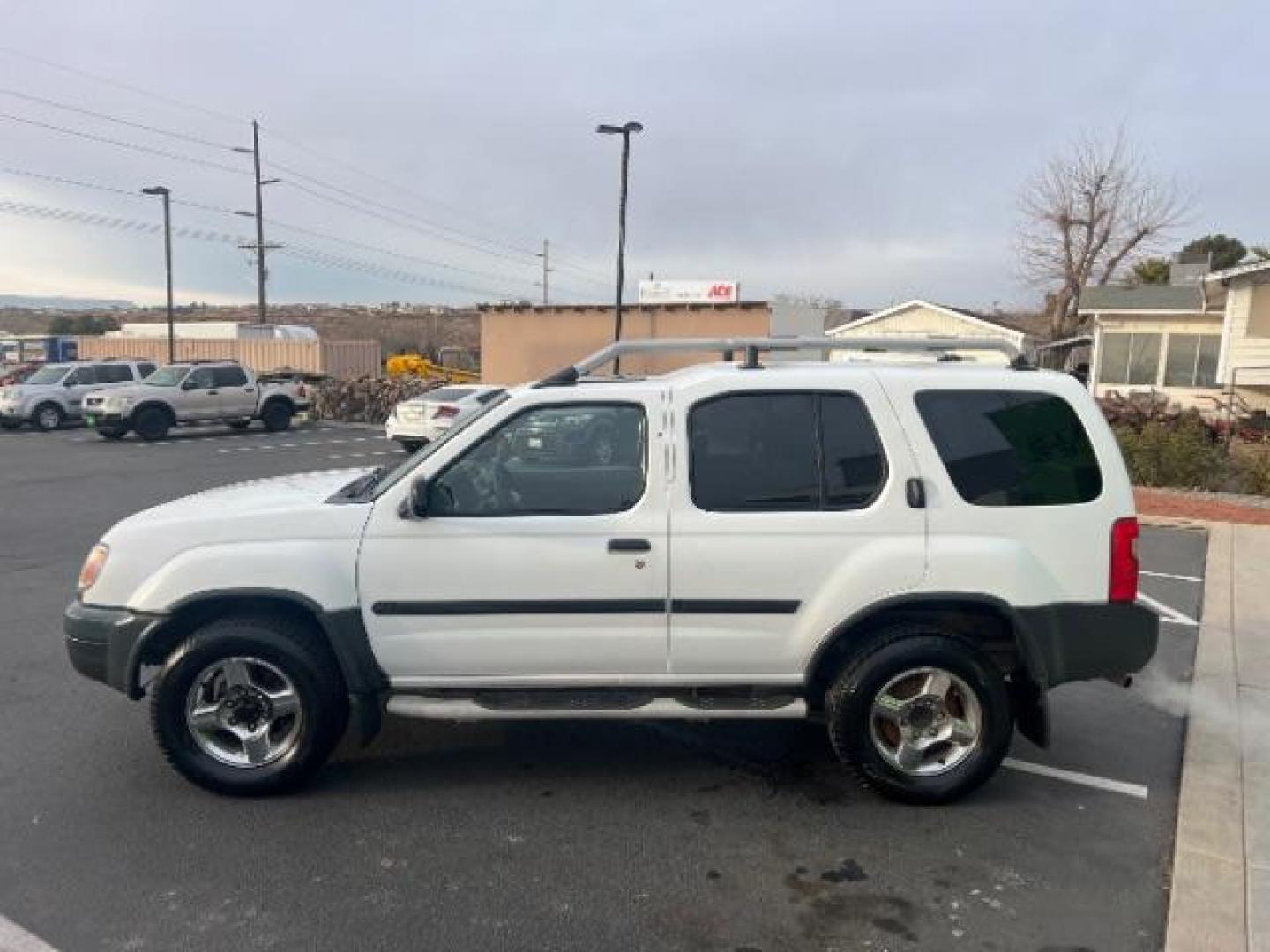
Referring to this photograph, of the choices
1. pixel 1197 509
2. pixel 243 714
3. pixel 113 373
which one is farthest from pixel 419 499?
pixel 113 373

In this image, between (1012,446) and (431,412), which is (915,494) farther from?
(431,412)

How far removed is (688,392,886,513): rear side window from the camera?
386cm

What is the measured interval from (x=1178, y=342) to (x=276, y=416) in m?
23.3

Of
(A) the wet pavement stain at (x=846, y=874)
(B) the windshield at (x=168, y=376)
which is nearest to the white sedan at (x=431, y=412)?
(B) the windshield at (x=168, y=376)

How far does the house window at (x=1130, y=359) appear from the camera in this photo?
81.4ft

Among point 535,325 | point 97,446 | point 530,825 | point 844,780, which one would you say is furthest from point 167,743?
point 535,325

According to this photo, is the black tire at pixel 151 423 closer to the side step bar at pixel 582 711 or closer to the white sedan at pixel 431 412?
the white sedan at pixel 431 412

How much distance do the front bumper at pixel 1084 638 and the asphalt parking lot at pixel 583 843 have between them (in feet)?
1.98

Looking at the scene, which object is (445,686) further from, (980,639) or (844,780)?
(980,639)

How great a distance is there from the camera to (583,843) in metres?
3.64

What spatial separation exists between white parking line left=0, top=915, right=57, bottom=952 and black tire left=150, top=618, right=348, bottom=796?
3.06ft

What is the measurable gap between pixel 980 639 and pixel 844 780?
2.85ft

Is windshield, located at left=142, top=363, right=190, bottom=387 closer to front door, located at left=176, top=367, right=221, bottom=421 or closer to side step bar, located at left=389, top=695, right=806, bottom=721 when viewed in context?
front door, located at left=176, top=367, right=221, bottom=421

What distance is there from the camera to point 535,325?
111 ft
